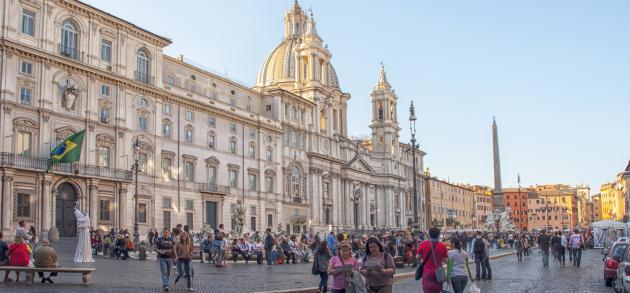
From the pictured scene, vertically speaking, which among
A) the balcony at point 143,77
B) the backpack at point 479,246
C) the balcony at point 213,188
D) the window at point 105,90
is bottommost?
the backpack at point 479,246

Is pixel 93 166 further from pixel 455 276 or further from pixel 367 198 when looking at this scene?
pixel 367 198

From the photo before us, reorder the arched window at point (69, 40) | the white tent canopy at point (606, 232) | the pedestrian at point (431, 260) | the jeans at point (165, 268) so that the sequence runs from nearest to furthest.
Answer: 1. the pedestrian at point (431, 260)
2. the jeans at point (165, 268)
3. the arched window at point (69, 40)
4. the white tent canopy at point (606, 232)

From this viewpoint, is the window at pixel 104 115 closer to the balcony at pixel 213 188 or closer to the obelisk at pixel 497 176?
the balcony at pixel 213 188

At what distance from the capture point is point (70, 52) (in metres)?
39.3

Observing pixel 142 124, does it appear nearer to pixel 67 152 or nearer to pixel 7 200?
pixel 67 152

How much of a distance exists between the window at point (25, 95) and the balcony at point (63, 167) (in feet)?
9.42

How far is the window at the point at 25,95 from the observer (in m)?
36.4

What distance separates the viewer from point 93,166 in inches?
1575

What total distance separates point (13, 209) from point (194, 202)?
1550 centimetres

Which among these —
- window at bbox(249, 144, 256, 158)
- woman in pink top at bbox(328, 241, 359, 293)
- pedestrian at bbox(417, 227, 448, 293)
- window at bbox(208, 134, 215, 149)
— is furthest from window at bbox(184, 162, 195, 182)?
woman in pink top at bbox(328, 241, 359, 293)

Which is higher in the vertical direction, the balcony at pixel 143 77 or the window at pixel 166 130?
the balcony at pixel 143 77

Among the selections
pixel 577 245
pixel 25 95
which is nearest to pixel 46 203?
pixel 25 95

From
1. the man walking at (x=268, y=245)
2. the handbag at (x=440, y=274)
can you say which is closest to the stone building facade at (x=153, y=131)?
the man walking at (x=268, y=245)

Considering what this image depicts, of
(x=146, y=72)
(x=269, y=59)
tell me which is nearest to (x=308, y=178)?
(x=269, y=59)
